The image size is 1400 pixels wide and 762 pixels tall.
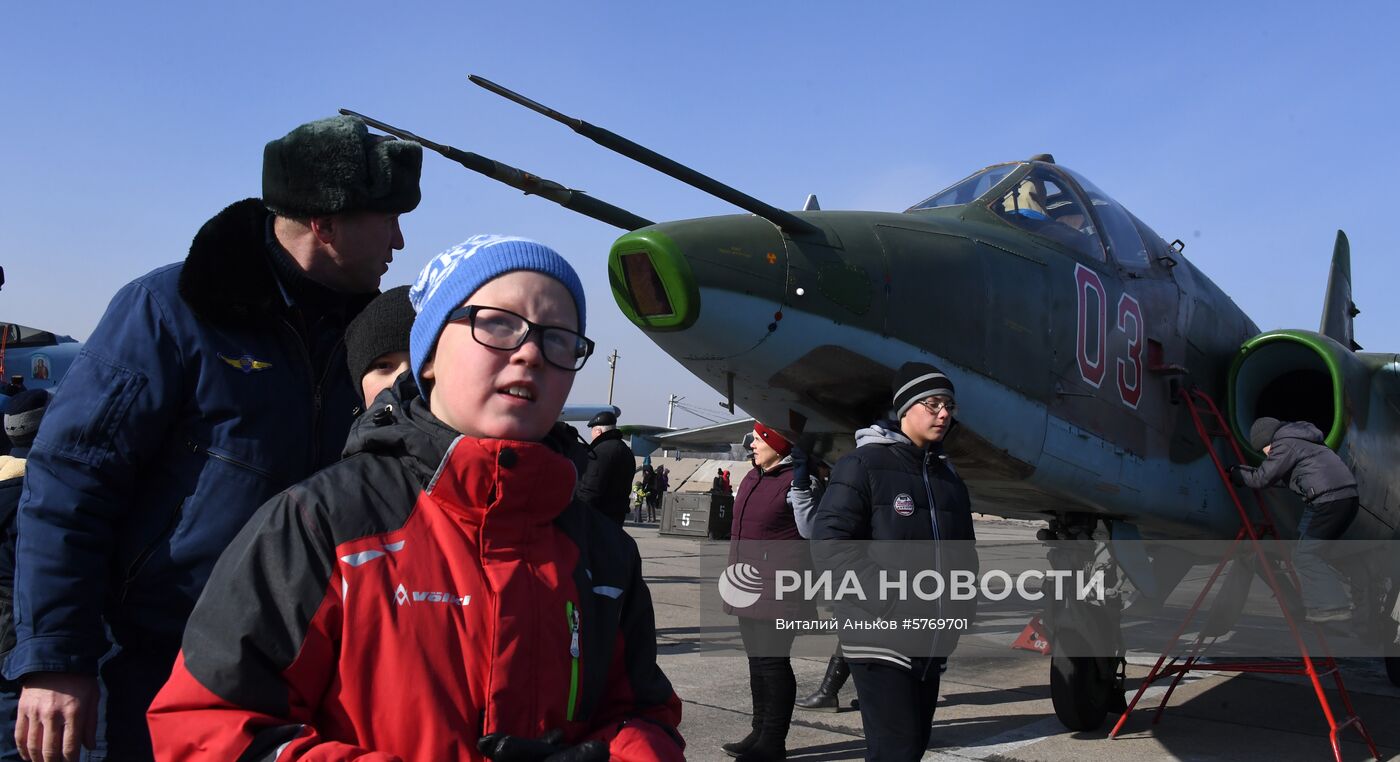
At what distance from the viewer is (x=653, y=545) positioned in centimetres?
1795

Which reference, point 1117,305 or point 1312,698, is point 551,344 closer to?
point 1117,305

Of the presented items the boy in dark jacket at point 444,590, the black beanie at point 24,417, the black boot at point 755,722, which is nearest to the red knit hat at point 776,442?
the black boot at point 755,722

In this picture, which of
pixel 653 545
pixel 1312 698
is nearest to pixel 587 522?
pixel 1312 698

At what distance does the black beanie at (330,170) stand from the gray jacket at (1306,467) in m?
5.27

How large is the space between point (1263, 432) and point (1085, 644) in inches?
67.4

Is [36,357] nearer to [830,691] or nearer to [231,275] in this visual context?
[830,691]

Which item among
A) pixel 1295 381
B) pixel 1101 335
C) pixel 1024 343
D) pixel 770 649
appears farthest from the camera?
pixel 1295 381

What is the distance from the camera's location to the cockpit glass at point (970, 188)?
5.57 m

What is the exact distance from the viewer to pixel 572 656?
1.34 metres

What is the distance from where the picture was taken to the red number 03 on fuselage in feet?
17.4

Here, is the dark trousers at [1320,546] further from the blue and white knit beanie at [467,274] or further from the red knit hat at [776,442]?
the blue and white knit beanie at [467,274]

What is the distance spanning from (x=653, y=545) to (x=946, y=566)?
14.9m

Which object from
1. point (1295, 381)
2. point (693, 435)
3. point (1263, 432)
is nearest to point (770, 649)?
point (1263, 432)

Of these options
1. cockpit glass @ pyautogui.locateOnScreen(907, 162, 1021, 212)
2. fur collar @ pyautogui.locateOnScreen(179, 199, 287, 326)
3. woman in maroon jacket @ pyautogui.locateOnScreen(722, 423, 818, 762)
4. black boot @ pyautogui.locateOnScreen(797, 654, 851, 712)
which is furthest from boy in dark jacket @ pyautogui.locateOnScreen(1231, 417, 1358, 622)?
fur collar @ pyautogui.locateOnScreen(179, 199, 287, 326)
